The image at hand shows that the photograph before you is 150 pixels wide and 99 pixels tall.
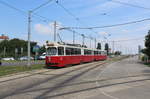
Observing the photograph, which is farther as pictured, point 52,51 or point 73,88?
point 52,51

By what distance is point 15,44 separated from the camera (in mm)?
111938

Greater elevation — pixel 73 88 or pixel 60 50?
pixel 60 50

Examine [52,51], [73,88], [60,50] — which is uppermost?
[60,50]

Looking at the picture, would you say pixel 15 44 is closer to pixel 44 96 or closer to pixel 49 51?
pixel 49 51

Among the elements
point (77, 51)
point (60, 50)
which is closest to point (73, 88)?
point (60, 50)

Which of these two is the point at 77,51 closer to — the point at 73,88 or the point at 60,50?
the point at 60,50

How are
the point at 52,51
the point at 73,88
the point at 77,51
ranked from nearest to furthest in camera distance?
the point at 73,88 < the point at 52,51 < the point at 77,51

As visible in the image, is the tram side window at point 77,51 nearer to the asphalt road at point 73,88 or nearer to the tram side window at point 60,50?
the tram side window at point 60,50

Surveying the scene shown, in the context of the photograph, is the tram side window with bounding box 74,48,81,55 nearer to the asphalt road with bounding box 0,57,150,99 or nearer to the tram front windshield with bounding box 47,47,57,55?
the tram front windshield with bounding box 47,47,57,55

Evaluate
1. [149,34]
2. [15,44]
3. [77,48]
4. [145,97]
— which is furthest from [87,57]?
[15,44]

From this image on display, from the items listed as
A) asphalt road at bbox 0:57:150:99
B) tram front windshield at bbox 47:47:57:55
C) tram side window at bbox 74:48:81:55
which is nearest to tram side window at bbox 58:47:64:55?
tram front windshield at bbox 47:47:57:55

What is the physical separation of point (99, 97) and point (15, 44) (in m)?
108

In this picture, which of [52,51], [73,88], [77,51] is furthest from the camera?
[77,51]

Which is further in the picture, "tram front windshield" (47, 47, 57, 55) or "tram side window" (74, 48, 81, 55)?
"tram side window" (74, 48, 81, 55)
